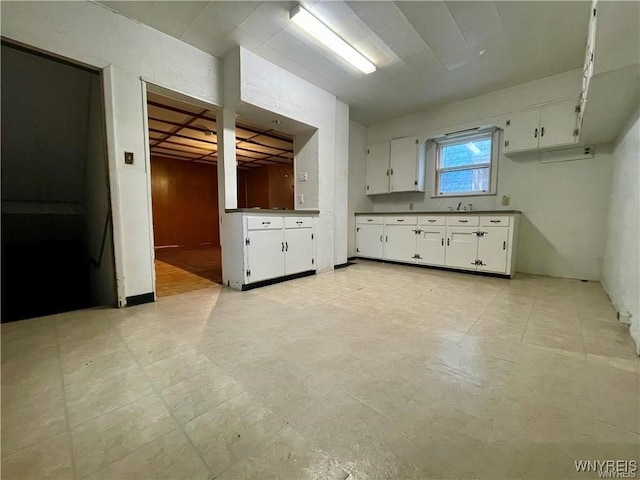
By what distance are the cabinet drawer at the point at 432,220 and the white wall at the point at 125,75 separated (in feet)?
12.2

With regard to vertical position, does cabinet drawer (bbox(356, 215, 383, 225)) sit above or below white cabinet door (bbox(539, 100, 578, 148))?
below

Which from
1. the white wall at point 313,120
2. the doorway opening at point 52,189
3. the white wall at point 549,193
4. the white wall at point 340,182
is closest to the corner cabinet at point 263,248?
the white wall at point 313,120

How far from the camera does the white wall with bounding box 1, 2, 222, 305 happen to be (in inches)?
82.0

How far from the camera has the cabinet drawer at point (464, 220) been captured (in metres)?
3.72

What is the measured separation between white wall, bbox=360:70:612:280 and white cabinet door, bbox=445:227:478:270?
0.79 metres

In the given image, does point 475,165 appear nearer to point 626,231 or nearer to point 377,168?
point 377,168

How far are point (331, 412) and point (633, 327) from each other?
Result: 87.7 inches

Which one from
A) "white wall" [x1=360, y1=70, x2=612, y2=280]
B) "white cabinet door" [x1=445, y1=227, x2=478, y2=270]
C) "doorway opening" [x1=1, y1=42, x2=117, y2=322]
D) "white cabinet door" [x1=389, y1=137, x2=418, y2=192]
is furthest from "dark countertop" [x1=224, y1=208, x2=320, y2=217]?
"white wall" [x1=360, y1=70, x2=612, y2=280]

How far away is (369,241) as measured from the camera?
4996mm

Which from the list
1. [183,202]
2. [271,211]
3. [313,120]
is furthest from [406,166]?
[183,202]

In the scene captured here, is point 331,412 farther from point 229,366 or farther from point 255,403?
point 229,366

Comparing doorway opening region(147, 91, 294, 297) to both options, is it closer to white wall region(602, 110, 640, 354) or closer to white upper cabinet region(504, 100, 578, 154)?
white upper cabinet region(504, 100, 578, 154)

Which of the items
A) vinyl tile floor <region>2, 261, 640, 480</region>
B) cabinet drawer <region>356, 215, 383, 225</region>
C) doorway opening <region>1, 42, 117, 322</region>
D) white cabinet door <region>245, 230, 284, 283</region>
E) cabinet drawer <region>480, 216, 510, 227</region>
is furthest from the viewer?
cabinet drawer <region>356, 215, 383, 225</region>

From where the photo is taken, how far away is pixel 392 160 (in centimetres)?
500
